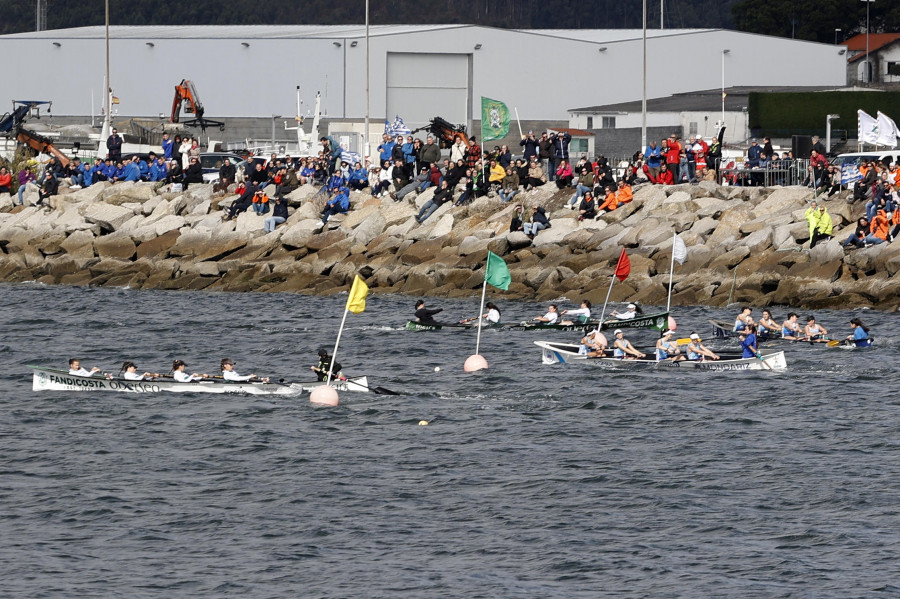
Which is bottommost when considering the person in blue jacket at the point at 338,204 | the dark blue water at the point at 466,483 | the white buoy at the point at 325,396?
the dark blue water at the point at 466,483

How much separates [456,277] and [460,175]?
588 centimetres

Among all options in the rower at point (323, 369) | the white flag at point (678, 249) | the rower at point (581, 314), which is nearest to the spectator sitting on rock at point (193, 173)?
the rower at point (581, 314)

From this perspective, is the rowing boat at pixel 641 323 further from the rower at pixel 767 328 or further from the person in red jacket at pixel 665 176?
the person in red jacket at pixel 665 176

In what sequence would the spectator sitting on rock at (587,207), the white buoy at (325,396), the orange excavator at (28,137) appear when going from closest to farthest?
the white buoy at (325,396) → the spectator sitting on rock at (587,207) → the orange excavator at (28,137)

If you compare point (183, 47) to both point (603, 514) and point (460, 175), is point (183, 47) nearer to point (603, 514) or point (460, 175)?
point (460, 175)

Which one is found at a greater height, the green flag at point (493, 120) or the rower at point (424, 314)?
the green flag at point (493, 120)

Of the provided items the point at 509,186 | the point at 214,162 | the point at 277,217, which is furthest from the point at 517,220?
the point at 214,162

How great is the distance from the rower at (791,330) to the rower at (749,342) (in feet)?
7.75

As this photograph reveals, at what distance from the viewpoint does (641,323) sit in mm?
41406

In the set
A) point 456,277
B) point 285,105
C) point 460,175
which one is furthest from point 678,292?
point 285,105

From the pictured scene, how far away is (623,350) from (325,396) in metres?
8.53

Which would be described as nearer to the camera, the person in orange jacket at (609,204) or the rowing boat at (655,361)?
the rowing boat at (655,361)

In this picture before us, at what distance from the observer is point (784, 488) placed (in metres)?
26.1

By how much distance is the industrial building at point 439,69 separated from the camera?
87.1 m
